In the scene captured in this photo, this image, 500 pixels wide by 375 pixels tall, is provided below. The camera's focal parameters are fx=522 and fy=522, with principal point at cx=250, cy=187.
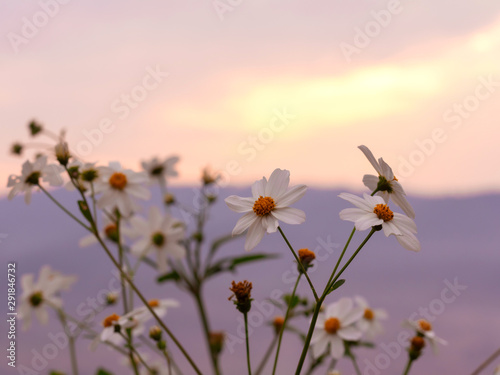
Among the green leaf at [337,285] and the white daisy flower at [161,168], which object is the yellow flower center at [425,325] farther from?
the white daisy flower at [161,168]

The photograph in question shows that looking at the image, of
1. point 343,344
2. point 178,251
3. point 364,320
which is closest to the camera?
point 343,344

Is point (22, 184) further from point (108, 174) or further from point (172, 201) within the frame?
point (172, 201)

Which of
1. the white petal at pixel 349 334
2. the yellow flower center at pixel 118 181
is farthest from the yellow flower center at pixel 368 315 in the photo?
the yellow flower center at pixel 118 181

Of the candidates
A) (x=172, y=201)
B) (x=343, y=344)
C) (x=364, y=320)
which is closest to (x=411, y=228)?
(x=343, y=344)

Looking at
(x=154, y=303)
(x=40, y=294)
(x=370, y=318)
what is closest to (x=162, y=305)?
(x=154, y=303)

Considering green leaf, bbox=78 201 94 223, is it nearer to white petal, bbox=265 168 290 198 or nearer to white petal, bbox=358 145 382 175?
white petal, bbox=265 168 290 198

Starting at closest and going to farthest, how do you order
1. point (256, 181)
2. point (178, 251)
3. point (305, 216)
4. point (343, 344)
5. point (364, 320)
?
point (305, 216) → point (256, 181) → point (343, 344) → point (178, 251) → point (364, 320)

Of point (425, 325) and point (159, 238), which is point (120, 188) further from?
point (425, 325)
